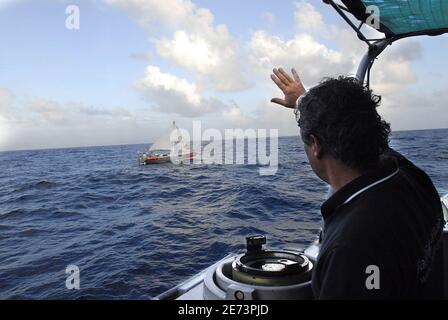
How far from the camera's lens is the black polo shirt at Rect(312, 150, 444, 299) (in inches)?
54.0

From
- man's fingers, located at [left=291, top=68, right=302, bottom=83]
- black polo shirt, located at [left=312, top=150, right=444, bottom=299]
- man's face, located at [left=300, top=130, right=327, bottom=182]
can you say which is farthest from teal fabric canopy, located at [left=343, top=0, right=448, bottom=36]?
black polo shirt, located at [left=312, top=150, right=444, bottom=299]

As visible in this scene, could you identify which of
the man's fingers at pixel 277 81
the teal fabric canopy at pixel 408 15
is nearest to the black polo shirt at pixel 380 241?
the man's fingers at pixel 277 81

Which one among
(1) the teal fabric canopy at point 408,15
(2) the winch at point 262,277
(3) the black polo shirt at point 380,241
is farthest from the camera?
(1) the teal fabric canopy at point 408,15

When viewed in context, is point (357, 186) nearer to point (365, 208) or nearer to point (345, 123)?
point (365, 208)

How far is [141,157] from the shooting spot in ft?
184

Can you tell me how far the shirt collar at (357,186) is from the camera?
1.59m

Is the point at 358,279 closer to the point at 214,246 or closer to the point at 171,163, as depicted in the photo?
the point at 214,246

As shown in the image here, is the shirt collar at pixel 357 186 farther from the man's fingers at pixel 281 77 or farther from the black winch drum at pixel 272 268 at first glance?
the man's fingers at pixel 281 77

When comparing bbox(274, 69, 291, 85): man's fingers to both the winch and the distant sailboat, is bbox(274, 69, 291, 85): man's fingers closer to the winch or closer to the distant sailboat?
the winch

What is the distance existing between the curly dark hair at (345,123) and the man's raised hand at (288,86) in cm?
74

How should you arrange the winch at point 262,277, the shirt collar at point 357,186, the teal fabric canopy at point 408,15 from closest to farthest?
the shirt collar at point 357,186 < the winch at point 262,277 < the teal fabric canopy at point 408,15

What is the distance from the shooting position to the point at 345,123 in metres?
1.66

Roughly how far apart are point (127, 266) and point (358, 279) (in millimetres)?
8933
